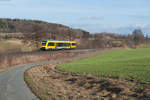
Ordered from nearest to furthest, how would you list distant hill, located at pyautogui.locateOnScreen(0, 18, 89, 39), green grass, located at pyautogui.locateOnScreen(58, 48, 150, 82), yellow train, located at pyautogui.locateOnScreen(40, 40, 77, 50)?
1. green grass, located at pyautogui.locateOnScreen(58, 48, 150, 82)
2. yellow train, located at pyautogui.locateOnScreen(40, 40, 77, 50)
3. distant hill, located at pyautogui.locateOnScreen(0, 18, 89, 39)

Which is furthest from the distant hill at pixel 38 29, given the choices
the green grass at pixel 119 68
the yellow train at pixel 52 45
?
the green grass at pixel 119 68

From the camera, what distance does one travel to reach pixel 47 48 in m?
47.9

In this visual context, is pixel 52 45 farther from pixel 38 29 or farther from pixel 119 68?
pixel 119 68

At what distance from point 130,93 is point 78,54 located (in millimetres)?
38765

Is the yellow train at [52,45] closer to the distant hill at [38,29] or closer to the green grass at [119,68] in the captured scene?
the distant hill at [38,29]

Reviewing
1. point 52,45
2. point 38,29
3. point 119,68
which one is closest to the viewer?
point 119,68

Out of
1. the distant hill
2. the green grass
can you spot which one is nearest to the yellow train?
the distant hill

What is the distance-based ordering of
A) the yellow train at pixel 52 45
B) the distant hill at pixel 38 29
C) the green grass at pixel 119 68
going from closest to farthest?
the green grass at pixel 119 68, the yellow train at pixel 52 45, the distant hill at pixel 38 29

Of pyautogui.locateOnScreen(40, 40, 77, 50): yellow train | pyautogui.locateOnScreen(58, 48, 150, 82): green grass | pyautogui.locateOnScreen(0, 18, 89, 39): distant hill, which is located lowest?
pyautogui.locateOnScreen(58, 48, 150, 82): green grass

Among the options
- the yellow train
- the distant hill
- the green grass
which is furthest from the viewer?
the distant hill

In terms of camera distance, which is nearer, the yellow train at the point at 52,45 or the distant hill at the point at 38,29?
the yellow train at the point at 52,45

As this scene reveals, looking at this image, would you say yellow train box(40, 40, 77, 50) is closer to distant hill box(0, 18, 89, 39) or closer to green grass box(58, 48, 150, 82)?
distant hill box(0, 18, 89, 39)

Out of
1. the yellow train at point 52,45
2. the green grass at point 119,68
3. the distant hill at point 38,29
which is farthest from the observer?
the distant hill at point 38,29

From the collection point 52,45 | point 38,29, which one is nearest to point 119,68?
point 52,45
